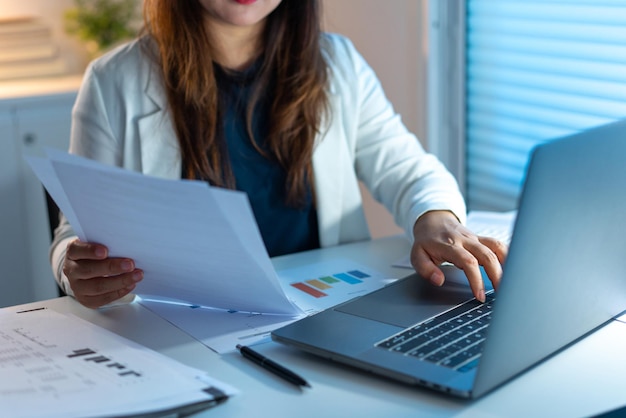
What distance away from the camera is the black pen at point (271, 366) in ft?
3.17

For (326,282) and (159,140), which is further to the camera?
(159,140)

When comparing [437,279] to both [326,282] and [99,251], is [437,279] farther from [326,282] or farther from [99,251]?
[99,251]

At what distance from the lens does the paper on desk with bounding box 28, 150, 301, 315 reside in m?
0.97

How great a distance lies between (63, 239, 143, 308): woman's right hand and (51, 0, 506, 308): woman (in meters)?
0.31

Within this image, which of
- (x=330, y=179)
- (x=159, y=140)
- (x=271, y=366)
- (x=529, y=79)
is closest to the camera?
(x=271, y=366)

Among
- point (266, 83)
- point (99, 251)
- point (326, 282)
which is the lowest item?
point (326, 282)

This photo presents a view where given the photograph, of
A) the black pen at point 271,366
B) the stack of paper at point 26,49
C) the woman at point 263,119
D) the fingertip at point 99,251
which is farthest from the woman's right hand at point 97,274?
the stack of paper at point 26,49

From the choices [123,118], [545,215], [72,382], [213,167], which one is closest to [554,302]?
[545,215]

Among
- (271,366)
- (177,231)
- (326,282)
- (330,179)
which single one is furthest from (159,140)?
(271,366)

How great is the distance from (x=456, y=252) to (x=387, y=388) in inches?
13.6

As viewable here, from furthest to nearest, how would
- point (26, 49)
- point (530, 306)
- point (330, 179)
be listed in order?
point (26, 49) → point (330, 179) → point (530, 306)

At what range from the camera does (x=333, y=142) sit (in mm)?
1760

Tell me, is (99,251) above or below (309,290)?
above

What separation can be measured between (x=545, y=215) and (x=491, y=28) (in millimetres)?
1518
